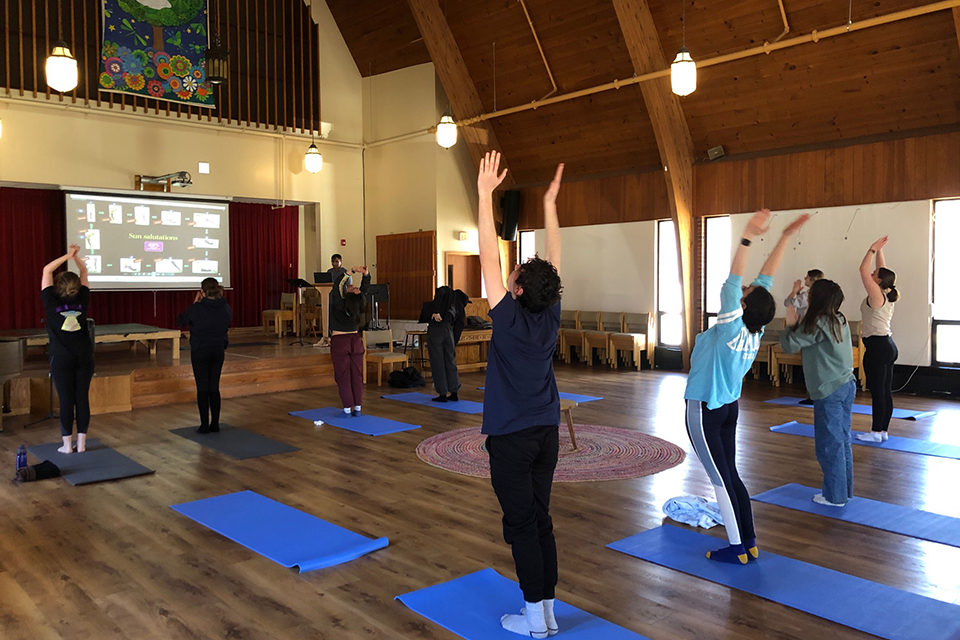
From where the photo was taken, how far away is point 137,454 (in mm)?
5898

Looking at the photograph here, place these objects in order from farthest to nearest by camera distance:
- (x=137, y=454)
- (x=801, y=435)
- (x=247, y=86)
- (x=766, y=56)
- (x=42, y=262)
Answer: (x=247, y=86)
(x=42, y=262)
(x=766, y=56)
(x=801, y=435)
(x=137, y=454)

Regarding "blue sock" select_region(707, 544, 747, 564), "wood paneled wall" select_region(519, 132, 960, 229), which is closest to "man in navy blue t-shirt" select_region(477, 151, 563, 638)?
"blue sock" select_region(707, 544, 747, 564)

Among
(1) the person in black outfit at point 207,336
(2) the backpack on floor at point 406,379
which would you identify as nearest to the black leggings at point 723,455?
(1) the person in black outfit at point 207,336

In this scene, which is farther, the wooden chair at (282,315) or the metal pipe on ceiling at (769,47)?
the wooden chair at (282,315)

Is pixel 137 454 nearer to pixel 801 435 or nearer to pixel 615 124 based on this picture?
pixel 801 435

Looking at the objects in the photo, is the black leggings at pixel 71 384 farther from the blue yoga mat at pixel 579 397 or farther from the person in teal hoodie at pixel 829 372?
the person in teal hoodie at pixel 829 372

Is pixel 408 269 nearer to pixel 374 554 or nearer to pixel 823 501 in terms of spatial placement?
pixel 823 501

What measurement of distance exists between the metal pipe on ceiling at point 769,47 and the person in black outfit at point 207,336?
19.4 ft

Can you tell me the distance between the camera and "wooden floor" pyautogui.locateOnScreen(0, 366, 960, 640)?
300cm

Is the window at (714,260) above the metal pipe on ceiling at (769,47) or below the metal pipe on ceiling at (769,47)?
below

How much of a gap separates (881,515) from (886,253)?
5.76 m

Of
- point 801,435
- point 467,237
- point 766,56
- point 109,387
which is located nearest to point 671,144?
point 766,56

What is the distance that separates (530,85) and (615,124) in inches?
59.0

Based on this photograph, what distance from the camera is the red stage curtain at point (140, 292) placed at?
10727mm
